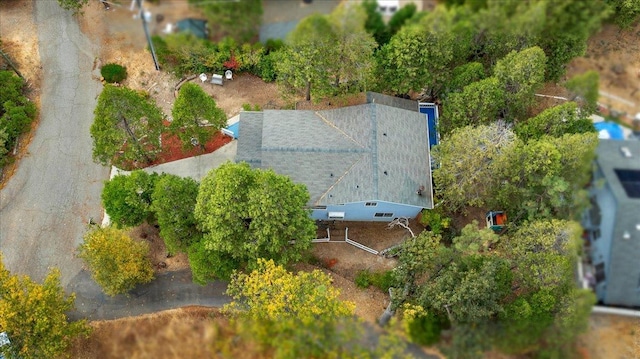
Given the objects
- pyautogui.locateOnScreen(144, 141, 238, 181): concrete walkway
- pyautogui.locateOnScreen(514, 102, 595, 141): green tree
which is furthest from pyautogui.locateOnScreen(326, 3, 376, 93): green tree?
pyautogui.locateOnScreen(514, 102, 595, 141): green tree

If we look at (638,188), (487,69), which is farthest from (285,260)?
(487,69)

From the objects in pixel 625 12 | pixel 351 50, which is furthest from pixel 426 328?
pixel 625 12

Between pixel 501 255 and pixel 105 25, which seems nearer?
pixel 501 255

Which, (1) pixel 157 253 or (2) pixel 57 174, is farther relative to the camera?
(2) pixel 57 174

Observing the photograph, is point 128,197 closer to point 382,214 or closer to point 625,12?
point 382,214

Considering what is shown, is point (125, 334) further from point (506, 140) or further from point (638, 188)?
point (638, 188)

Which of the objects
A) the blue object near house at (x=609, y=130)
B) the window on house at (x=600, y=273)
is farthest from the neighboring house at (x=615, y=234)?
the blue object near house at (x=609, y=130)

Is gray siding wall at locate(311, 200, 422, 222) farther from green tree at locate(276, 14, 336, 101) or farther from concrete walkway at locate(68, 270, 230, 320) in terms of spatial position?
green tree at locate(276, 14, 336, 101)
